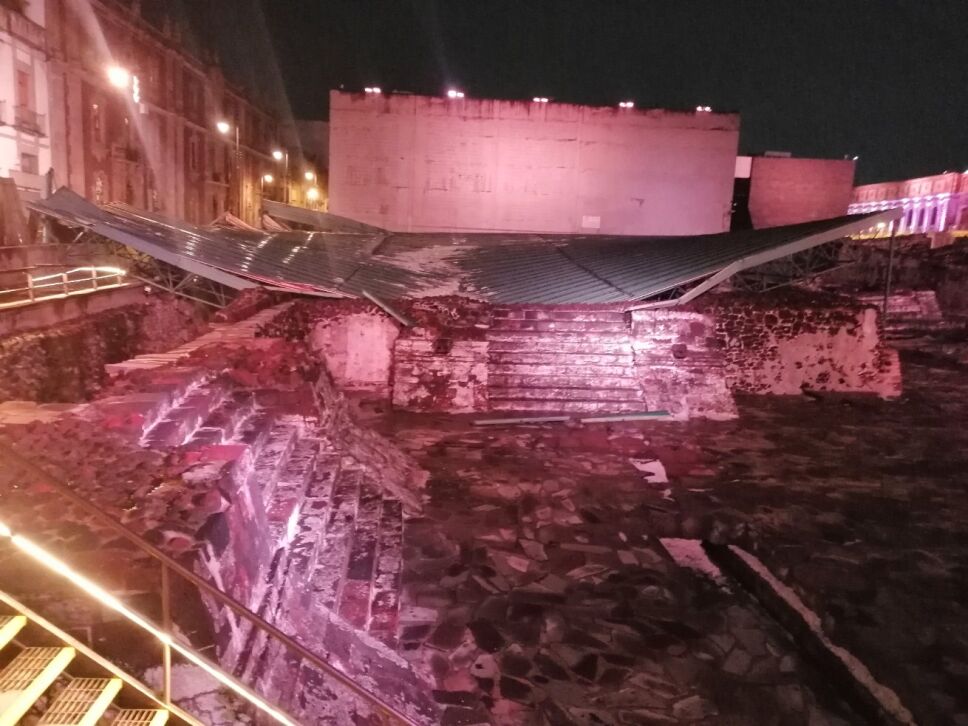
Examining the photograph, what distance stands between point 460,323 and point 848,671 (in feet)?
22.0

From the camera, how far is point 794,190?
1065 inches

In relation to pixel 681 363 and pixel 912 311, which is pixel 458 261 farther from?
pixel 912 311

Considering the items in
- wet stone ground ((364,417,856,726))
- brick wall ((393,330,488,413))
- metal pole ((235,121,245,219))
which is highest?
metal pole ((235,121,245,219))

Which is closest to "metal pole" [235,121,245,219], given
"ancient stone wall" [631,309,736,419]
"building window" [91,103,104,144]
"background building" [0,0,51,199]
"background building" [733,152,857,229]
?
"building window" [91,103,104,144]

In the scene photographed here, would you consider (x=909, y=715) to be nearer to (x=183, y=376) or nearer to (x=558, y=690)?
(x=558, y=690)

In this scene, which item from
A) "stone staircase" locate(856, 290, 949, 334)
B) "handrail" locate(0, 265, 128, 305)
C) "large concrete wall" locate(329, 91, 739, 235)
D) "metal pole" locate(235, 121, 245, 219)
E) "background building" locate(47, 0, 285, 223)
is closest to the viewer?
"handrail" locate(0, 265, 128, 305)

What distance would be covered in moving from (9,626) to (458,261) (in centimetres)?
1189

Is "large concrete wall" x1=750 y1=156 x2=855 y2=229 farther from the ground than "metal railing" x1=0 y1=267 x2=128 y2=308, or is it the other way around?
"large concrete wall" x1=750 y1=156 x2=855 y2=229

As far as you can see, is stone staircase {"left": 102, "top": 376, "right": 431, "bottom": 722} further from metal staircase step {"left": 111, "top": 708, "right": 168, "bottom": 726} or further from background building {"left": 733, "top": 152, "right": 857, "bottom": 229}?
background building {"left": 733, "top": 152, "right": 857, "bottom": 229}

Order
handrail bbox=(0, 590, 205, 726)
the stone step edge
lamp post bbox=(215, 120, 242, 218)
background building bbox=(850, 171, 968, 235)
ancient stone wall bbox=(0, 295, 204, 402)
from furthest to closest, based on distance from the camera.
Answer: lamp post bbox=(215, 120, 242, 218), background building bbox=(850, 171, 968, 235), ancient stone wall bbox=(0, 295, 204, 402), the stone step edge, handrail bbox=(0, 590, 205, 726)

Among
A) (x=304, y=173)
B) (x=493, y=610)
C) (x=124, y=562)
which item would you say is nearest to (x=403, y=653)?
(x=493, y=610)

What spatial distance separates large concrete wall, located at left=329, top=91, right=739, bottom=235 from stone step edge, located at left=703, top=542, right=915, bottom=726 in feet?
59.0

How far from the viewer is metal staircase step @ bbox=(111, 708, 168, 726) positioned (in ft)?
8.70

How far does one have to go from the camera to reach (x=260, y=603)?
362 centimetres
